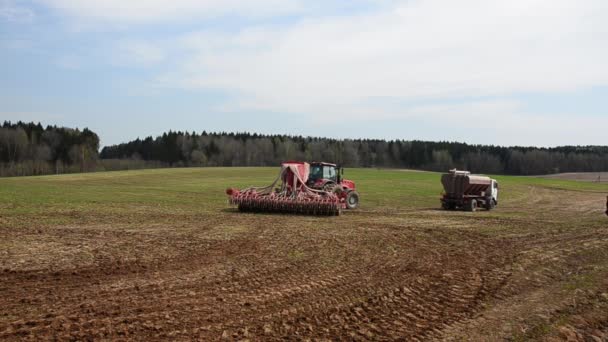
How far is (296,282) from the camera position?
364 inches

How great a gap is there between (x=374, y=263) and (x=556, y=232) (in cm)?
899

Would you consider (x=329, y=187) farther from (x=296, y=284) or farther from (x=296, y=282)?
(x=296, y=284)

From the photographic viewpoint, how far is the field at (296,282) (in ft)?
22.1

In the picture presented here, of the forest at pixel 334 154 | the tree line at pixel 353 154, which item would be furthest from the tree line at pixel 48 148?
the tree line at pixel 353 154

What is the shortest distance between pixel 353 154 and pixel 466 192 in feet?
316

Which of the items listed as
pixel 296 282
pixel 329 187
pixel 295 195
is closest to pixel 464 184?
pixel 329 187

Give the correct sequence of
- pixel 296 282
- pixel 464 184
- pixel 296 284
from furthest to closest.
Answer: pixel 464 184 → pixel 296 282 → pixel 296 284

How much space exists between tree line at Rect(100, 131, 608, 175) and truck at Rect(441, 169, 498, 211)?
8490cm

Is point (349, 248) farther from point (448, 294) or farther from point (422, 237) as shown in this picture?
point (448, 294)

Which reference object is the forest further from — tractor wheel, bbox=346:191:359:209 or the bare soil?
the bare soil

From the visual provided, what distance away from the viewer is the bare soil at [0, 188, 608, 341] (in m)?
6.71

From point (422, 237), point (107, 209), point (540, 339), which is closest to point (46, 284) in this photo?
point (540, 339)

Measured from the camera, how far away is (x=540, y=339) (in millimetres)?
6531

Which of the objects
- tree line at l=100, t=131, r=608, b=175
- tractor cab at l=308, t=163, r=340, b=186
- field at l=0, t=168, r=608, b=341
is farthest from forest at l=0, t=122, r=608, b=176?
field at l=0, t=168, r=608, b=341
